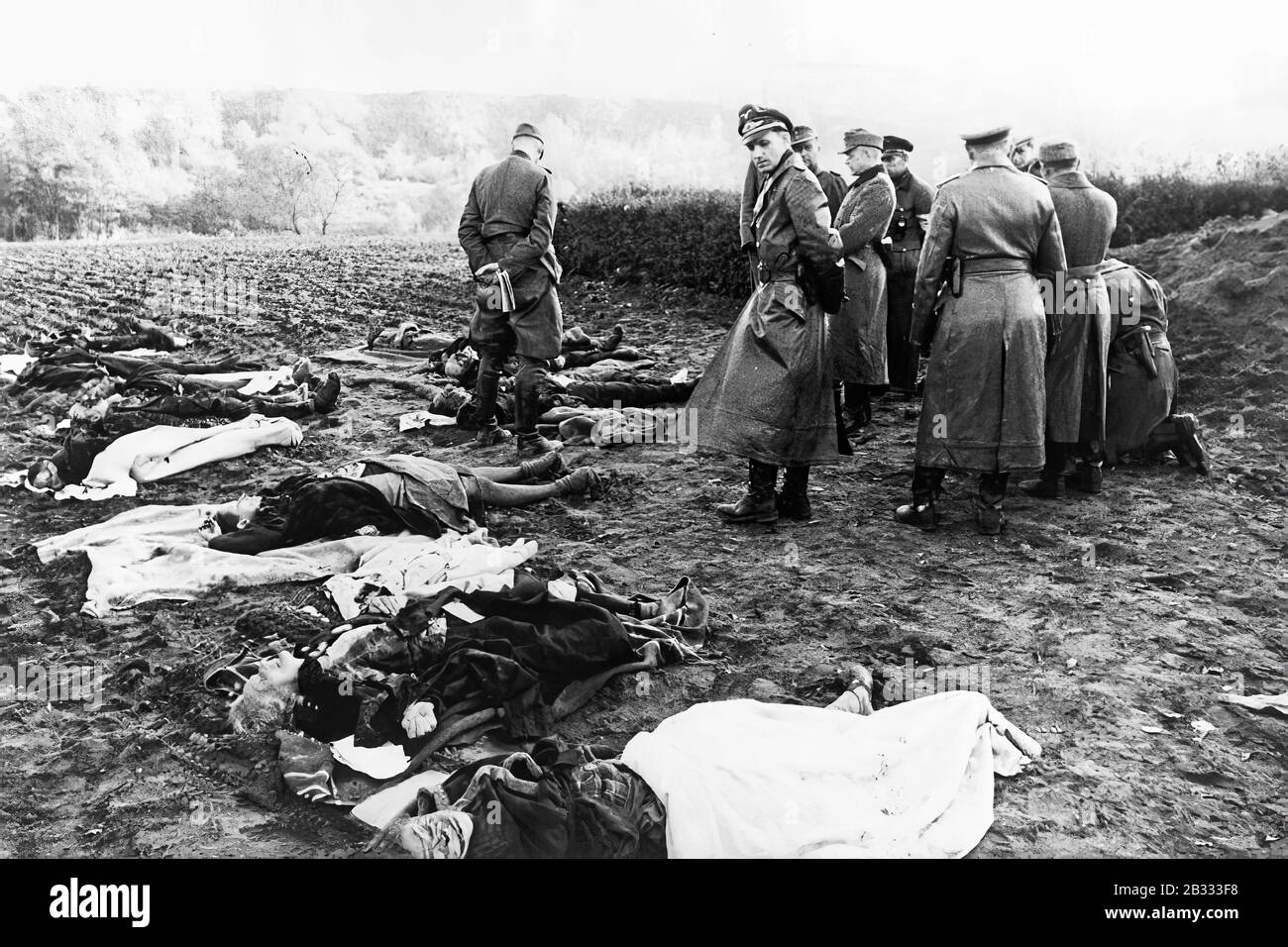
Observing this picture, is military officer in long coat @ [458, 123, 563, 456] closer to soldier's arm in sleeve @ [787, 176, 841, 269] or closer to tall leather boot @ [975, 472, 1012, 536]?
soldier's arm in sleeve @ [787, 176, 841, 269]

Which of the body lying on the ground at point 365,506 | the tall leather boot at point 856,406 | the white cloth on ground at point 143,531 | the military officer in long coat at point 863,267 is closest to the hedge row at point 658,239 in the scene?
the tall leather boot at point 856,406

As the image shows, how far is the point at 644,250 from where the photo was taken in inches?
461

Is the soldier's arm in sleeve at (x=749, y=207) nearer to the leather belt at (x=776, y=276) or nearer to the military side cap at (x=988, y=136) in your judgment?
the leather belt at (x=776, y=276)

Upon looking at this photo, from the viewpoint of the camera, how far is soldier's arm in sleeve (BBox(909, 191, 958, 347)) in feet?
15.9

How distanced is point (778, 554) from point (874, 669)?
3.89 feet

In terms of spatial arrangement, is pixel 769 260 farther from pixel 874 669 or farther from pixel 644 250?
pixel 644 250

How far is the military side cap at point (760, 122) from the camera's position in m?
4.86

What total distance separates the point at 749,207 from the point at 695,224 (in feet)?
20.1

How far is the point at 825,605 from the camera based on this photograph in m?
4.35

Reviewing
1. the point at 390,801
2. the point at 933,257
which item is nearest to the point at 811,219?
the point at 933,257

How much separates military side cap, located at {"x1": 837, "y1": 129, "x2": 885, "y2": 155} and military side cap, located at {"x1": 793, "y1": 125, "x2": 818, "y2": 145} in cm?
41

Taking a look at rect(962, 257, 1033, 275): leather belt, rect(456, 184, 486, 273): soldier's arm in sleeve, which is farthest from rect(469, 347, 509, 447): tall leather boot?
rect(962, 257, 1033, 275): leather belt
